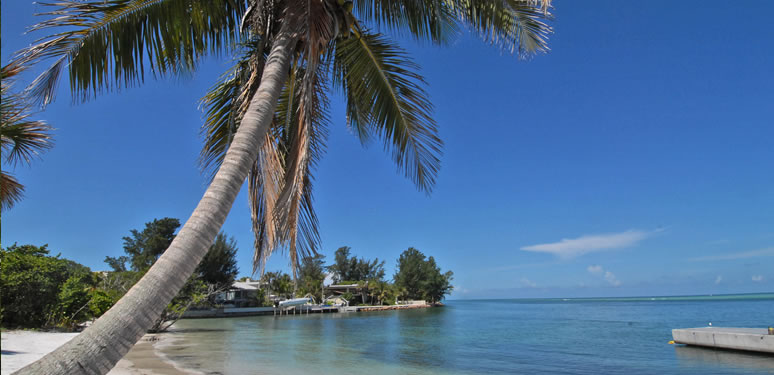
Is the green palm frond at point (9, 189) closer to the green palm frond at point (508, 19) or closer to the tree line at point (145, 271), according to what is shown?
the tree line at point (145, 271)

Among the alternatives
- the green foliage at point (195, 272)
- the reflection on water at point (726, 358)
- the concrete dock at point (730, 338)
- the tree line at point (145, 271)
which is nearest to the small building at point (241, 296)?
the tree line at point (145, 271)

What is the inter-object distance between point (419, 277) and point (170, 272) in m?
83.0

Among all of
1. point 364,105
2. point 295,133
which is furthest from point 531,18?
point 295,133

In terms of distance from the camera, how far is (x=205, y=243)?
286 cm

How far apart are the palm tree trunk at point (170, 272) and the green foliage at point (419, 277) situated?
254ft

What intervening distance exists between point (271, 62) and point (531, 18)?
10.5 ft

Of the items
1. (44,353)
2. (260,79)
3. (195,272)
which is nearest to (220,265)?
(195,272)

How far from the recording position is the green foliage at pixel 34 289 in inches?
592

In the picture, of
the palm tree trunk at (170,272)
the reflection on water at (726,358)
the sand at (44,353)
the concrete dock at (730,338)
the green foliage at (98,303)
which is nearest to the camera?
the palm tree trunk at (170,272)

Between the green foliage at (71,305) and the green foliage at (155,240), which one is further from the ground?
the green foliage at (155,240)

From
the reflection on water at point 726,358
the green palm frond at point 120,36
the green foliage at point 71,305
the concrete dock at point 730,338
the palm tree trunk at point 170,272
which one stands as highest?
the green palm frond at point 120,36

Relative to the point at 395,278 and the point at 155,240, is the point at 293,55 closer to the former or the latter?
the point at 155,240

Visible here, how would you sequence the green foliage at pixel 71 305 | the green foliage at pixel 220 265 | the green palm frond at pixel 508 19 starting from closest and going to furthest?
1. the green palm frond at pixel 508 19
2. the green foliage at pixel 71 305
3. the green foliage at pixel 220 265

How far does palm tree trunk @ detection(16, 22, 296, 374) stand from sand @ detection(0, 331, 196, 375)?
7188mm
